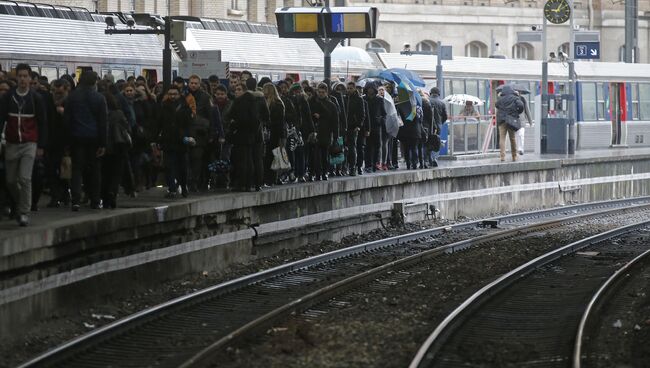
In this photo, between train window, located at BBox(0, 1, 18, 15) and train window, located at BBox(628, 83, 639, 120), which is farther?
train window, located at BBox(628, 83, 639, 120)

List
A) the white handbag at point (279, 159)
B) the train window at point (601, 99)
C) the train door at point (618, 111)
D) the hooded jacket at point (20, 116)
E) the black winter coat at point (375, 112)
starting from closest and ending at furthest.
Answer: the hooded jacket at point (20, 116)
the white handbag at point (279, 159)
the black winter coat at point (375, 112)
the train window at point (601, 99)
the train door at point (618, 111)

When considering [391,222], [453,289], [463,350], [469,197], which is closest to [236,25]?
[469,197]

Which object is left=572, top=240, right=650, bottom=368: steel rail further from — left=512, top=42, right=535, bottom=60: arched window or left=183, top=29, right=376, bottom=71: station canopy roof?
left=512, top=42, right=535, bottom=60: arched window

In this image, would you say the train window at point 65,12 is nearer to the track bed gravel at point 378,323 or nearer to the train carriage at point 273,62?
the train carriage at point 273,62

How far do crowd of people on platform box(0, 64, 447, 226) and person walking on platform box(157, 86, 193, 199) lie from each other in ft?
0.04

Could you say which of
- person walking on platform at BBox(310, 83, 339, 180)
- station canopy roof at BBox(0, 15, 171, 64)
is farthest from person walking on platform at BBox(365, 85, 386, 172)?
station canopy roof at BBox(0, 15, 171, 64)

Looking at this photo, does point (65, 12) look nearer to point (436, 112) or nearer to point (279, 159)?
point (436, 112)

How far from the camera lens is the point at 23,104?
15.2 m

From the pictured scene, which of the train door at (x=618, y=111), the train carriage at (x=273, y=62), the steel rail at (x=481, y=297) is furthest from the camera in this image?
the train door at (x=618, y=111)

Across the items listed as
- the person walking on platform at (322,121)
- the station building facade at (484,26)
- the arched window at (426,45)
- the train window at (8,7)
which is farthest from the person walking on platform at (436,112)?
the arched window at (426,45)

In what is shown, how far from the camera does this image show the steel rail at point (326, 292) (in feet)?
40.5

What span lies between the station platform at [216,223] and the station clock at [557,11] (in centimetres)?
979

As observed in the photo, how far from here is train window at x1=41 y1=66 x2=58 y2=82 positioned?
2935cm

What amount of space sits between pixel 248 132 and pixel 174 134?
63.7 inches
